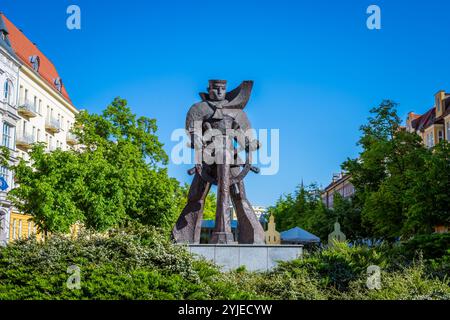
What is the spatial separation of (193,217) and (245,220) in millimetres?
1364

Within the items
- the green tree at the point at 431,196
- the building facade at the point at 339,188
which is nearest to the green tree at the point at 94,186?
the green tree at the point at 431,196

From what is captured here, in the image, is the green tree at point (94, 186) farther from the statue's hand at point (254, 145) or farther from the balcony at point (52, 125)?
the statue's hand at point (254, 145)

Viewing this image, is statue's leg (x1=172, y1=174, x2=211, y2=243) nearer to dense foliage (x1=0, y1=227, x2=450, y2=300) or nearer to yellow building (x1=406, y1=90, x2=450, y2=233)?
dense foliage (x1=0, y1=227, x2=450, y2=300)

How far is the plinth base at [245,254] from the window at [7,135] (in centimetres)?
3174

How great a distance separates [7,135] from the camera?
43906 mm

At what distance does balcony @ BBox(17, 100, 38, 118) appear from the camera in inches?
1834

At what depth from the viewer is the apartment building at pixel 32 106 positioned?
1795 inches

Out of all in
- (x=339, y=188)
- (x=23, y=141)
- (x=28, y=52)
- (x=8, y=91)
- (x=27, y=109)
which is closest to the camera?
(x=8, y=91)

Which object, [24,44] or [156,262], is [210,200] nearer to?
[24,44]

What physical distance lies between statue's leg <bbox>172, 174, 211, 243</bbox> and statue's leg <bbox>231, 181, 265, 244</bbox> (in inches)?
33.0

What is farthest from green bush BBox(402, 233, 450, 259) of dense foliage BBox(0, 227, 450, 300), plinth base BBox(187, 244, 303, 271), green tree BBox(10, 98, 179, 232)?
green tree BBox(10, 98, 179, 232)

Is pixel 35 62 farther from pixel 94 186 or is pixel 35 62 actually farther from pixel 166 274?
pixel 166 274

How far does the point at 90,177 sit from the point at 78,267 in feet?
68.7

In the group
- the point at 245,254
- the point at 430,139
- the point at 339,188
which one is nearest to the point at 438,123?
the point at 430,139
